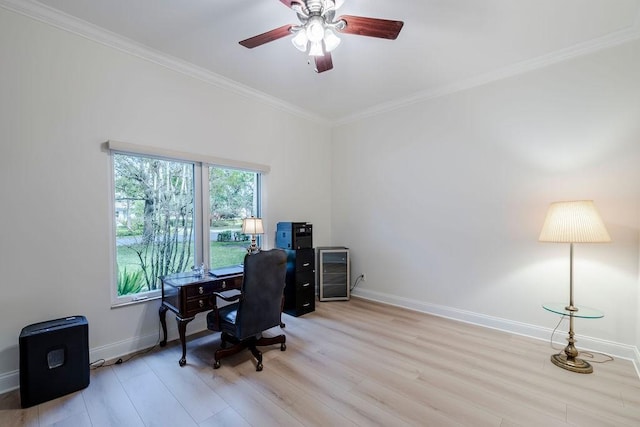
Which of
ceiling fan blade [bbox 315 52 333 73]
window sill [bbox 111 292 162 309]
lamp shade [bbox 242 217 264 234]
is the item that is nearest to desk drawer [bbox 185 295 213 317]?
window sill [bbox 111 292 162 309]

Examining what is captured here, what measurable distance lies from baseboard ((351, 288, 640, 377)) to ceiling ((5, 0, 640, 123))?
2.70 metres

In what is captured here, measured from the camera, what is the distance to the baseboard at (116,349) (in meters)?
1.98

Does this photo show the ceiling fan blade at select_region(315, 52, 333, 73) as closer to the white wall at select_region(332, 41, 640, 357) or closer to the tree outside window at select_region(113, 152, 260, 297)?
the tree outside window at select_region(113, 152, 260, 297)

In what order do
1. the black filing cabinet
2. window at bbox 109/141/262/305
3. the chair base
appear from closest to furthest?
the chair base < window at bbox 109/141/262/305 < the black filing cabinet

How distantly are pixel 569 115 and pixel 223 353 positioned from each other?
12.9 feet

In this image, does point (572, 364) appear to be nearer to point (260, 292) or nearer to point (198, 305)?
point (260, 292)

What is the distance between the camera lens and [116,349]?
2459 mm

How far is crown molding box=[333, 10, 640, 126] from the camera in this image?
237 cm

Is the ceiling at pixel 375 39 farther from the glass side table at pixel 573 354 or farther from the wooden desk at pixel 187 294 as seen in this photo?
the glass side table at pixel 573 354

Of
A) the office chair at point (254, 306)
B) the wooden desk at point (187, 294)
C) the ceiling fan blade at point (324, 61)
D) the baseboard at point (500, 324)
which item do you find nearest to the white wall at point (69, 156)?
the wooden desk at point (187, 294)

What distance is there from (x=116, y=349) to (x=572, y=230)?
4.08 m

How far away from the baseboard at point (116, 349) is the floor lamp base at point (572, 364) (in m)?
3.52

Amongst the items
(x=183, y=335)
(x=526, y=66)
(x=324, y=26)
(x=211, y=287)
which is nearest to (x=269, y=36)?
(x=324, y=26)

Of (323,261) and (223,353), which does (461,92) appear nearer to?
(323,261)
